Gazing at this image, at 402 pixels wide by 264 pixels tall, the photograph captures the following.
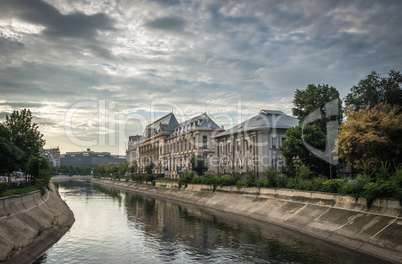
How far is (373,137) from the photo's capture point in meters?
32.3

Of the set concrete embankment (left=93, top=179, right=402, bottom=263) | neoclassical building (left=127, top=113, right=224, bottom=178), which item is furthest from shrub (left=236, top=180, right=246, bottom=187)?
neoclassical building (left=127, top=113, right=224, bottom=178)

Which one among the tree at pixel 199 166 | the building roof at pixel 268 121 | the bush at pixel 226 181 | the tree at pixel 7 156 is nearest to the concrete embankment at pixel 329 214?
the bush at pixel 226 181

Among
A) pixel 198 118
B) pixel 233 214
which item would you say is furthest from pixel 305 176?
pixel 198 118

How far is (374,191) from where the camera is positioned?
26.7 metres

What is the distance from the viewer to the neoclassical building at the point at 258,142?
5875cm

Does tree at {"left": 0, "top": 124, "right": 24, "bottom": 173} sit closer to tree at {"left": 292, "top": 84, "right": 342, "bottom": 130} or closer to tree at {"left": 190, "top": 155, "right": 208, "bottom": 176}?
tree at {"left": 292, "top": 84, "right": 342, "bottom": 130}

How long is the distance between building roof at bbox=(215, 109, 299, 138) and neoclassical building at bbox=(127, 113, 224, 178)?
15.2 metres

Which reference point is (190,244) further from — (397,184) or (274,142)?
(274,142)

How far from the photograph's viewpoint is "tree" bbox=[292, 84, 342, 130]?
171ft

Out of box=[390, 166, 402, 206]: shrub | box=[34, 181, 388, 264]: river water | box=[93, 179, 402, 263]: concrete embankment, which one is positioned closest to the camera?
box=[34, 181, 388, 264]: river water

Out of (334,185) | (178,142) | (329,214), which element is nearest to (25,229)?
(329,214)

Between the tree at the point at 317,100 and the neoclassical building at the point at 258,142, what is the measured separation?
6.76 meters

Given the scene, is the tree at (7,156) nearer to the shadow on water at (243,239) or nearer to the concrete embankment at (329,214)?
the shadow on water at (243,239)

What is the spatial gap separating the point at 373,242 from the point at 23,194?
2744cm
